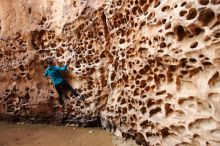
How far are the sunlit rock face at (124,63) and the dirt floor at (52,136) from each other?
228mm

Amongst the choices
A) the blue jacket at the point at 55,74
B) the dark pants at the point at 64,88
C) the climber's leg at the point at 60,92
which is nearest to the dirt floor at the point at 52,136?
the climber's leg at the point at 60,92

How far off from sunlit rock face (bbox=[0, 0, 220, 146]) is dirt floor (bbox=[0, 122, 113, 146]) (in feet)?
0.75

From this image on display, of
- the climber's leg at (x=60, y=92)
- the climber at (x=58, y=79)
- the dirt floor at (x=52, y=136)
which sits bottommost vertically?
the dirt floor at (x=52, y=136)

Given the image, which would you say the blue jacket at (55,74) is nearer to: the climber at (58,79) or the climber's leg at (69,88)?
the climber at (58,79)

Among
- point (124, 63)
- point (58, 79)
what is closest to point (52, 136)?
point (58, 79)

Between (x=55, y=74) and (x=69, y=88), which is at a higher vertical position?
(x=55, y=74)

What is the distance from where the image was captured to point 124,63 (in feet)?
13.9

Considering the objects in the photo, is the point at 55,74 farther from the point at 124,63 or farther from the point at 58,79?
the point at 124,63

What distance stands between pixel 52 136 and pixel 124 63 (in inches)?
76.1

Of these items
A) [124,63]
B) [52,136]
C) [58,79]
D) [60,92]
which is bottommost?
[52,136]

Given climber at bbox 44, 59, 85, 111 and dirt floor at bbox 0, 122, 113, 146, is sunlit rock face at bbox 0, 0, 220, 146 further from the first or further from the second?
dirt floor at bbox 0, 122, 113, 146

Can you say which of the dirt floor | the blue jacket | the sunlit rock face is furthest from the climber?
the dirt floor

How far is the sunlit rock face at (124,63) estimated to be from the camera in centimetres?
287

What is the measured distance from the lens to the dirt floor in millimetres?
4426
